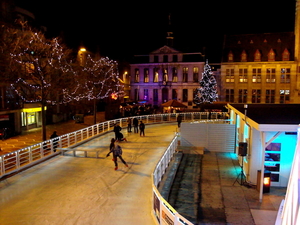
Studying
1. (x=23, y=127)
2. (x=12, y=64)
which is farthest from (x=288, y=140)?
(x=23, y=127)

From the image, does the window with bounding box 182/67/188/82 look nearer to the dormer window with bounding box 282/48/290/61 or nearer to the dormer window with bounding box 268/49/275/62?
the dormer window with bounding box 268/49/275/62

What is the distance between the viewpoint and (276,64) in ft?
156

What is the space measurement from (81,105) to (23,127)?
10356 mm

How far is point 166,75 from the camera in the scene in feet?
180

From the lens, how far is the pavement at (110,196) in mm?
8133

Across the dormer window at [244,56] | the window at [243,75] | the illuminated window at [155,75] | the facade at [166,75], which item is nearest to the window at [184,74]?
the facade at [166,75]

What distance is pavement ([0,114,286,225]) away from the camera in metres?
8.13

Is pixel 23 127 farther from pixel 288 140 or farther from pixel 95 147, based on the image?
pixel 288 140

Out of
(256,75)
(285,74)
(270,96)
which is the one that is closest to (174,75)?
(256,75)

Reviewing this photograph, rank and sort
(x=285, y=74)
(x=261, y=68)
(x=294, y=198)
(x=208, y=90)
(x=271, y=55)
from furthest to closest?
(x=261, y=68), (x=271, y=55), (x=285, y=74), (x=208, y=90), (x=294, y=198)

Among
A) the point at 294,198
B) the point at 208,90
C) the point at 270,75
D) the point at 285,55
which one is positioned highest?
the point at 285,55

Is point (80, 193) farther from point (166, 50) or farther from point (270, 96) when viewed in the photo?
point (166, 50)

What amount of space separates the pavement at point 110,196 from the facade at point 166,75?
39.1 metres

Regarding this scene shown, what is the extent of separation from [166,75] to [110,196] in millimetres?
46581
